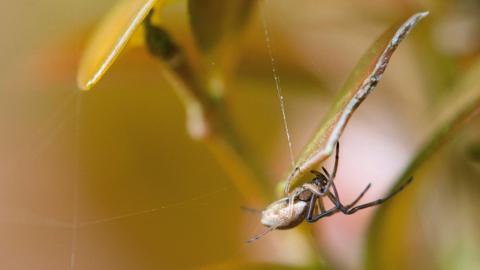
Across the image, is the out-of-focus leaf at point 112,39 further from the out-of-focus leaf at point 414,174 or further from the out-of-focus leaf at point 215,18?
the out-of-focus leaf at point 414,174

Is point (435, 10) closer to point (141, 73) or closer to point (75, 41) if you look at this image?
point (141, 73)

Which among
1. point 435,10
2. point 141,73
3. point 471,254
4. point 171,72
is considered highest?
point 171,72

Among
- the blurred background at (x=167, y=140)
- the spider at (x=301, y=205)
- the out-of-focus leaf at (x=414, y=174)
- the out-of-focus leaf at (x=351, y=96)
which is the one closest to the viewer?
the out-of-focus leaf at (x=351, y=96)

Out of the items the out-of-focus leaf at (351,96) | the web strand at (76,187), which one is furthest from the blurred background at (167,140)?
the out-of-focus leaf at (351,96)

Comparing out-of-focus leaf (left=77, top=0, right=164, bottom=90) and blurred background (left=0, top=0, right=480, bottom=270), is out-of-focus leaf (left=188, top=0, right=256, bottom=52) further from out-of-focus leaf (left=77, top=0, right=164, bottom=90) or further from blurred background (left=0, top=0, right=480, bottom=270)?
blurred background (left=0, top=0, right=480, bottom=270)

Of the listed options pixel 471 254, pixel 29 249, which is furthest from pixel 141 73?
pixel 471 254

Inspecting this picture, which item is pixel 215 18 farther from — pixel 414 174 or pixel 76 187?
pixel 76 187
